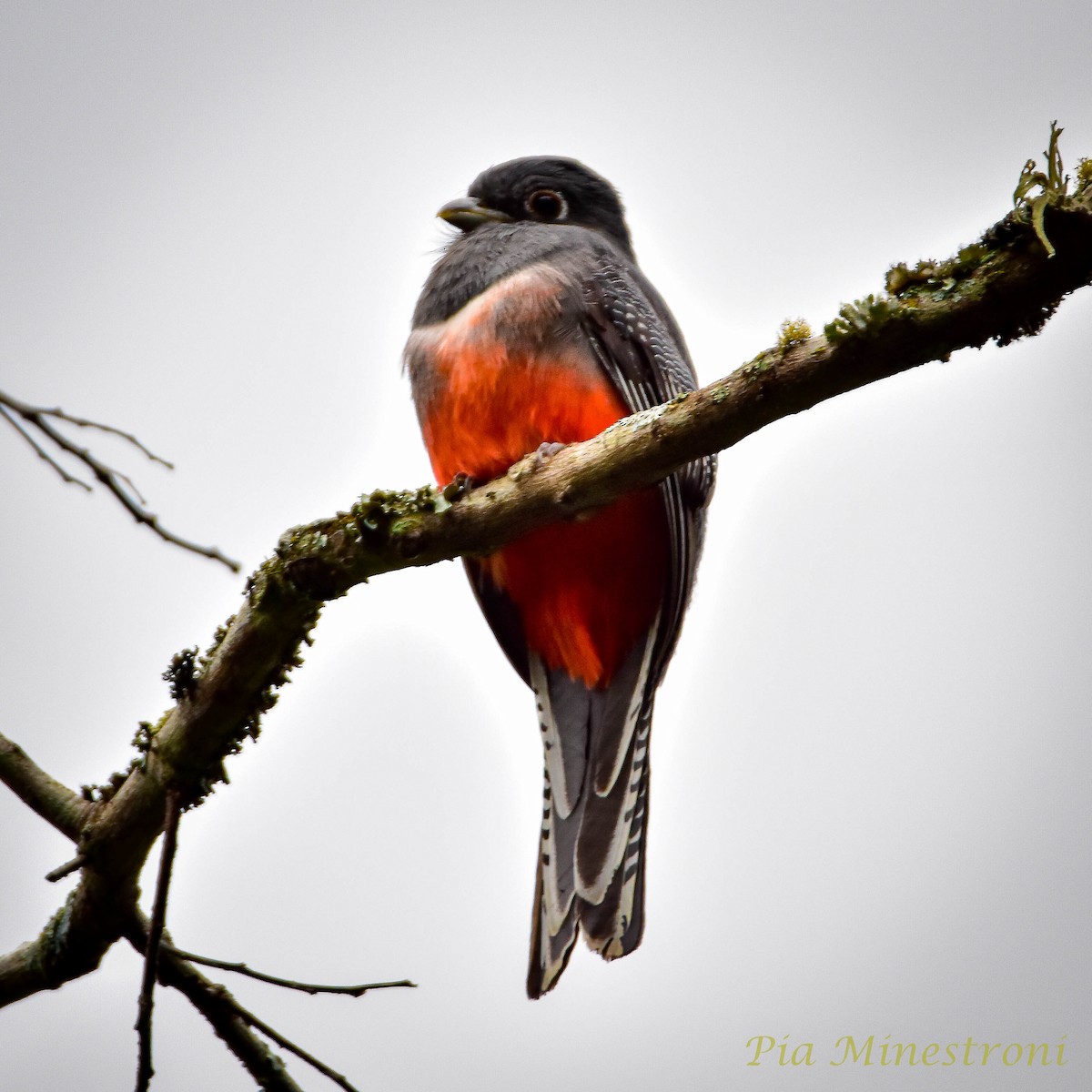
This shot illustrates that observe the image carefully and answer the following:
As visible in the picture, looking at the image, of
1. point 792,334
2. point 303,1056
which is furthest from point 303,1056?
point 792,334

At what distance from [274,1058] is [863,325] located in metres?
2.22

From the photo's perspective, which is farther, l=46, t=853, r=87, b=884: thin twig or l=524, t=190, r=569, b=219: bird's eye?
l=524, t=190, r=569, b=219: bird's eye

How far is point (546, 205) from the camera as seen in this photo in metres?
4.98

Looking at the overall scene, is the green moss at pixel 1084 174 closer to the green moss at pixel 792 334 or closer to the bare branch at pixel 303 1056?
the green moss at pixel 792 334

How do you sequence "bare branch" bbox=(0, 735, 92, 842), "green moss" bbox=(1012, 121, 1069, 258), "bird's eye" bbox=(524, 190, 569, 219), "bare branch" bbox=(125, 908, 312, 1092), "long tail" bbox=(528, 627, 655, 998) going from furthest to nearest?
"bird's eye" bbox=(524, 190, 569, 219) → "long tail" bbox=(528, 627, 655, 998) → "bare branch" bbox=(0, 735, 92, 842) → "bare branch" bbox=(125, 908, 312, 1092) → "green moss" bbox=(1012, 121, 1069, 258)

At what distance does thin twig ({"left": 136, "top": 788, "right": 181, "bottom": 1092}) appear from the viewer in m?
2.37

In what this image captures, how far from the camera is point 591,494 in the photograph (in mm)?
2889

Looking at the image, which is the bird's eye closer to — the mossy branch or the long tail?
the long tail

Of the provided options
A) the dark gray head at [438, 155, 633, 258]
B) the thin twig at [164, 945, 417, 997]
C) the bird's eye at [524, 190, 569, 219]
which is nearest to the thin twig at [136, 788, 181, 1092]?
the thin twig at [164, 945, 417, 997]

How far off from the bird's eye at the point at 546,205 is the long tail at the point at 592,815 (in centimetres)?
187

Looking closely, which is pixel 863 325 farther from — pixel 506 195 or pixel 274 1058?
pixel 506 195

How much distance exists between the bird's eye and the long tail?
1868 millimetres

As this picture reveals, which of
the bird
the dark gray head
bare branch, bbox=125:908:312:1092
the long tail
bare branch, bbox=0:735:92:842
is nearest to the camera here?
bare branch, bbox=125:908:312:1092

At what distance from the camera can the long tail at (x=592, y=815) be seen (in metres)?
3.60
